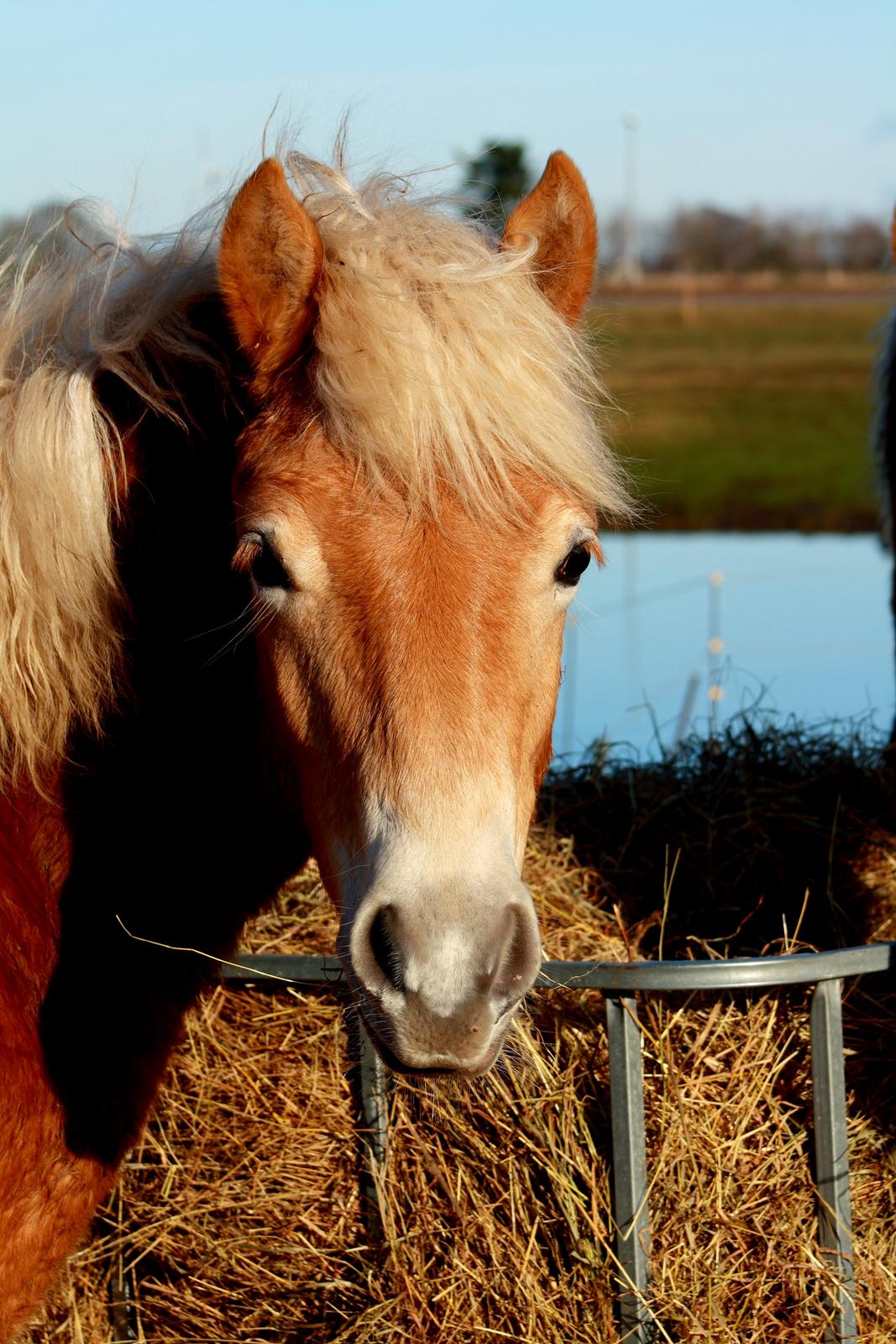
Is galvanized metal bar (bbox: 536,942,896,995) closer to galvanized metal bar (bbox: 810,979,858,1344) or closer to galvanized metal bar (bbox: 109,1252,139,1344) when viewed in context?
galvanized metal bar (bbox: 810,979,858,1344)

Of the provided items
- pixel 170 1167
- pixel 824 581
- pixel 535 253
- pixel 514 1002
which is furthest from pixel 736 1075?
pixel 824 581

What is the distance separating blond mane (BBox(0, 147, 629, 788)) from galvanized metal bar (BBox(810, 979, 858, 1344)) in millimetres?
1003

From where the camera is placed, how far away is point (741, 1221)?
2447mm

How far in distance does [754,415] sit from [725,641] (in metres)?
20.7

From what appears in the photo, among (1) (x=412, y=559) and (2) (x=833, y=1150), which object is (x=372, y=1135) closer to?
(2) (x=833, y=1150)

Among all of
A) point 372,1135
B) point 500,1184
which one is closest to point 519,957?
point 500,1184

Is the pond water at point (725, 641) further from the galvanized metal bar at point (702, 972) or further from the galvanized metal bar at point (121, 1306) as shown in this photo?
the galvanized metal bar at point (121, 1306)

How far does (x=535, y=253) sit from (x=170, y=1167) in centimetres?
195

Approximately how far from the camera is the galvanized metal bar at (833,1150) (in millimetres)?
2375

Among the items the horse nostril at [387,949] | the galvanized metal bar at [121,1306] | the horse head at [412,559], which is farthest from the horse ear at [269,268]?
the galvanized metal bar at [121,1306]

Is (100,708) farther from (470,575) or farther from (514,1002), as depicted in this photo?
(514,1002)

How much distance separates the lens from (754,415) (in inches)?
1173

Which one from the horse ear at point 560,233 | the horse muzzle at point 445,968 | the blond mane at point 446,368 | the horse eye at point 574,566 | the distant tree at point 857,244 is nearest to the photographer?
the horse muzzle at point 445,968

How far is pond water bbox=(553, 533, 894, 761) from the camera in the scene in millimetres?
7219
